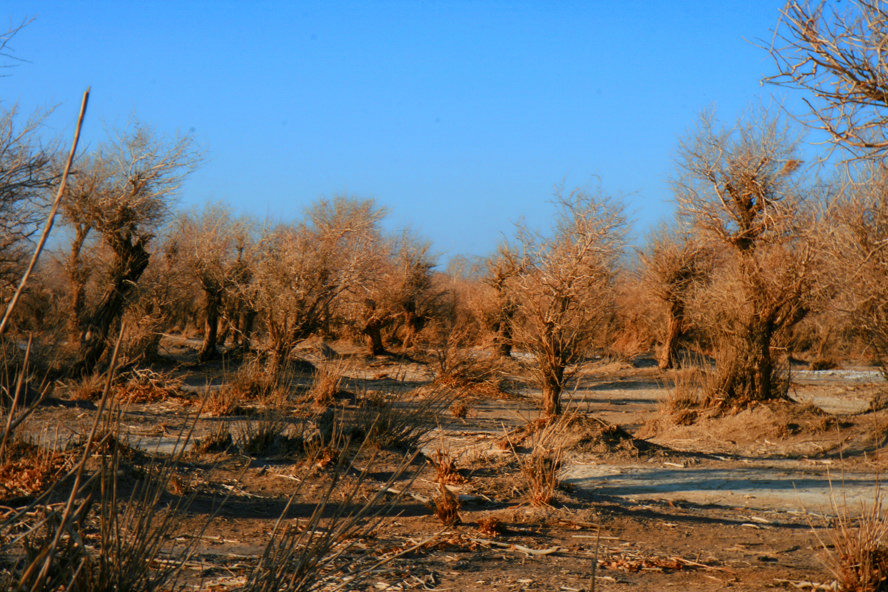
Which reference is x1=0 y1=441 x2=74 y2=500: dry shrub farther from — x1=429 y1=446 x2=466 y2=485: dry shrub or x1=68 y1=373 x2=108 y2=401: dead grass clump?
x1=68 y1=373 x2=108 y2=401: dead grass clump

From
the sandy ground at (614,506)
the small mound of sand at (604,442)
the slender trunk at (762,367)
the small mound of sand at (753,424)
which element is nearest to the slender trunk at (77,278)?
the sandy ground at (614,506)

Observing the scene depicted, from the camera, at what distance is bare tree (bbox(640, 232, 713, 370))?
2730 centimetres

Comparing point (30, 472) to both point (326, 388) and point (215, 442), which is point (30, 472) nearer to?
point (215, 442)

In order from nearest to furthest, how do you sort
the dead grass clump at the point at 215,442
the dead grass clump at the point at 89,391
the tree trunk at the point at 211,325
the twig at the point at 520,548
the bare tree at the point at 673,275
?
1. the twig at the point at 520,548
2. the dead grass clump at the point at 215,442
3. the dead grass clump at the point at 89,391
4. the tree trunk at the point at 211,325
5. the bare tree at the point at 673,275

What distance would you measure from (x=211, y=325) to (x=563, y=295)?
1432 centimetres

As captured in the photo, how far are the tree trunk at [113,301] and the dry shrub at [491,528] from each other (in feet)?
42.1

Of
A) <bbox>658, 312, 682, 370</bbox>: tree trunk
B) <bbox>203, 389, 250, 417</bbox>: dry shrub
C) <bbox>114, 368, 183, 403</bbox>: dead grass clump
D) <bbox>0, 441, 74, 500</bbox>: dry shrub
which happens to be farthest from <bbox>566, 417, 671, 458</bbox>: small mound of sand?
<bbox>658, 312, 682, 370</bbox>: tree trunk

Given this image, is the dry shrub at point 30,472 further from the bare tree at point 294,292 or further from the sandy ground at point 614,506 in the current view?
the bare tree at point 294,292

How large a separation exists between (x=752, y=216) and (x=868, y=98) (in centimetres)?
1358

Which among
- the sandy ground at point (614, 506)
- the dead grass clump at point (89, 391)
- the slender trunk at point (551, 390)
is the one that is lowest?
the sandy ground at point (614, 506)

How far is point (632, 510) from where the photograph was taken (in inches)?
315

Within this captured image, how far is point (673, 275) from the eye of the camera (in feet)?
91.6

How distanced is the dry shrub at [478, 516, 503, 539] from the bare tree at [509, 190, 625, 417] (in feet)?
21.8

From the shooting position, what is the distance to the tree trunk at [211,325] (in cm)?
2480
